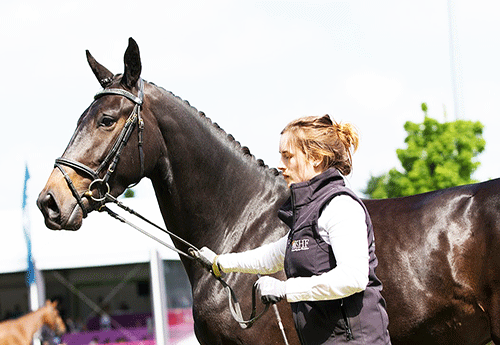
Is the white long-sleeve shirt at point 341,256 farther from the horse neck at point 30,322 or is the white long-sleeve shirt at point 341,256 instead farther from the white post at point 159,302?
the horse neck at point 30,322

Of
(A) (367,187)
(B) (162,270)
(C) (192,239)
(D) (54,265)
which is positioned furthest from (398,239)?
(A) (367,187)

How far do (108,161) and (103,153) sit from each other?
0.06m

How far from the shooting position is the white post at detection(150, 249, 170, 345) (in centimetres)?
1089

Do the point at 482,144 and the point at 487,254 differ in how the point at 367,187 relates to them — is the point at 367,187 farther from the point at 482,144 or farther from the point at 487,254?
the point at 487,254

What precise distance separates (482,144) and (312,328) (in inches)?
1156

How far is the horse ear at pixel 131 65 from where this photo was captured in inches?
155

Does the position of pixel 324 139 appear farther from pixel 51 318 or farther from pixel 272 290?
pixel 51 318

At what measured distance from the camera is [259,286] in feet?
8.05

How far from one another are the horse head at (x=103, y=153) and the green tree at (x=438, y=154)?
25822 mm

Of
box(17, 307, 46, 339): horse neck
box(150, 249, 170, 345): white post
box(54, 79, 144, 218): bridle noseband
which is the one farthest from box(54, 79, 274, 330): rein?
box(17, 307, 46, 339): horse neck

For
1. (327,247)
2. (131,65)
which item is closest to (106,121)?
(131,65)

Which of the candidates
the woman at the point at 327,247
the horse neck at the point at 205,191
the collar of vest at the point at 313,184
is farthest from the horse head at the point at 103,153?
the collar of vest at the point at 313,184

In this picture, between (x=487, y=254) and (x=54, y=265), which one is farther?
(x=54, y=265)

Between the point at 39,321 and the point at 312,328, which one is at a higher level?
the point at 312,328
